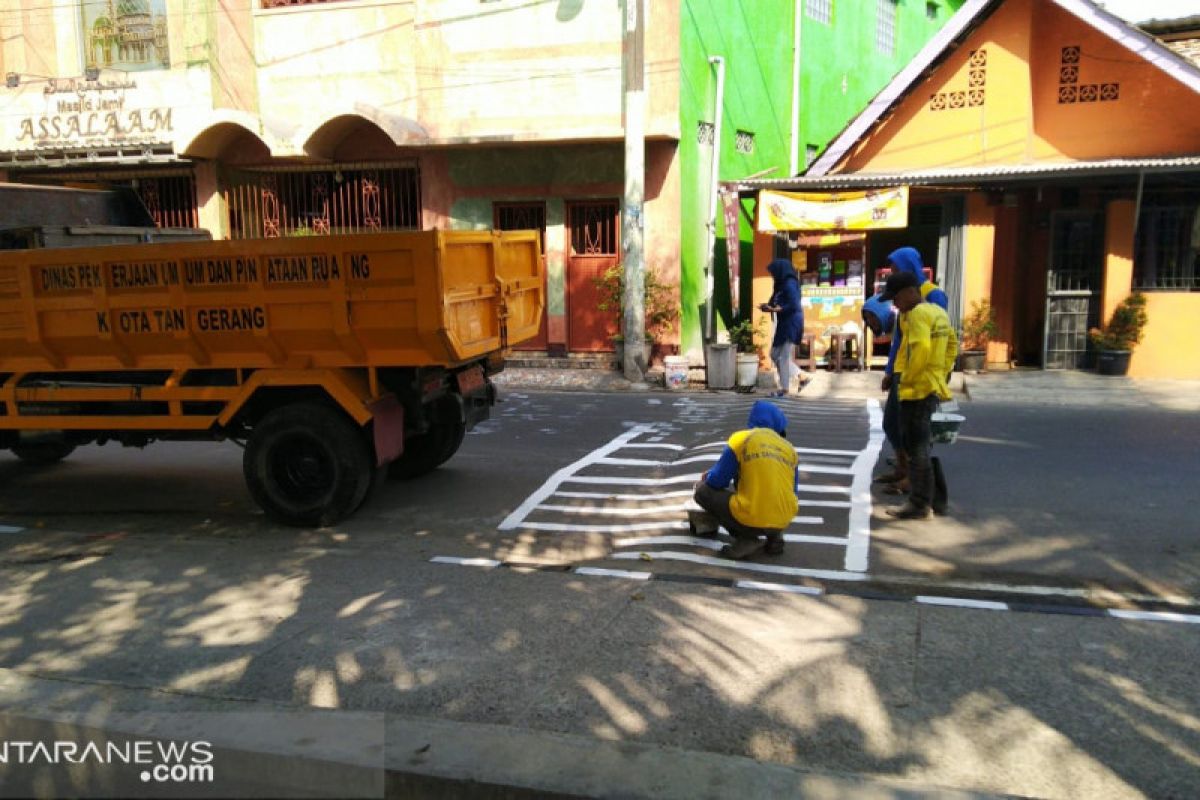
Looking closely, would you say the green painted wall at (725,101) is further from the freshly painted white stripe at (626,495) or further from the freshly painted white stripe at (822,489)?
the freshly painted white stripe at (626,495)

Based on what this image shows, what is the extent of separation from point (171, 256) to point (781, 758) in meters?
5.28

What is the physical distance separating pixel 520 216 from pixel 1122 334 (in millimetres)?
9209

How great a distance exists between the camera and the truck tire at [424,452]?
822 cm

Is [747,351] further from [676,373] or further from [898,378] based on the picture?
[898,378]

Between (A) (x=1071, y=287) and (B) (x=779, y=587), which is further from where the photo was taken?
(A) (x=1071, y=287)

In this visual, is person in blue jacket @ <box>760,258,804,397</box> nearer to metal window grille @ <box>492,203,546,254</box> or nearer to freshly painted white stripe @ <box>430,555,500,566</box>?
metal window grille @ <box>492,203,546,254</box>

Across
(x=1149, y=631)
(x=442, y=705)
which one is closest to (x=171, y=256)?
(x=442, y=705)

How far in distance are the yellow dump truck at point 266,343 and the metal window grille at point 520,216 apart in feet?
26.5

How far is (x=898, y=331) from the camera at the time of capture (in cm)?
723

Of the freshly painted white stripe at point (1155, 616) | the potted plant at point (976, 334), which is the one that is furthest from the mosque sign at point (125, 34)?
the freshly painted white stripe at point (1155, 616)

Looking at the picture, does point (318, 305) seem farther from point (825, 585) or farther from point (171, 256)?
point (825, 585)

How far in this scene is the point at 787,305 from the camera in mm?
12055

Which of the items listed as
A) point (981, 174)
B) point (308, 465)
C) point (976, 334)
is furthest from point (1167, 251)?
point (308, 465)

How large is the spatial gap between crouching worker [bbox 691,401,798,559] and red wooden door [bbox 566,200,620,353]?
9109mm
